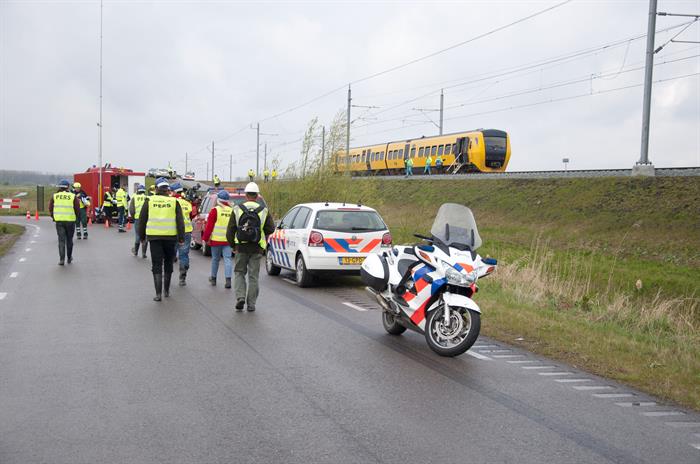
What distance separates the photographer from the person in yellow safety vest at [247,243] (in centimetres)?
1081

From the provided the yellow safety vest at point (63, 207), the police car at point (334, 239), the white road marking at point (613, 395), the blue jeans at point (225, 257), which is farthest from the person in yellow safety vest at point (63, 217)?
the white road marking at point (613, 395)

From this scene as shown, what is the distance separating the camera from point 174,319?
1002cm

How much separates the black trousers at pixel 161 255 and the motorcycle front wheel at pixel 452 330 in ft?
17.8

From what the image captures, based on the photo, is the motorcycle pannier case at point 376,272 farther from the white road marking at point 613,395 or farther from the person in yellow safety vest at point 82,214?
the person in yellow safety vest at point 82,214

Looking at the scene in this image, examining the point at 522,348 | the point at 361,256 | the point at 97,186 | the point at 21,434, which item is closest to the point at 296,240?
the point at 361,256

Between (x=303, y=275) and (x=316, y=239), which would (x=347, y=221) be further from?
(x=303, y=275)

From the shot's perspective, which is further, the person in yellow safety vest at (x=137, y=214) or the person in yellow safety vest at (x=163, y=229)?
the person in yellow safety vest at (x=137, y=214)

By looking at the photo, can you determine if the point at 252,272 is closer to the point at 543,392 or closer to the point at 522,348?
the point at 522,348

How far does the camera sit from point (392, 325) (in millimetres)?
9352

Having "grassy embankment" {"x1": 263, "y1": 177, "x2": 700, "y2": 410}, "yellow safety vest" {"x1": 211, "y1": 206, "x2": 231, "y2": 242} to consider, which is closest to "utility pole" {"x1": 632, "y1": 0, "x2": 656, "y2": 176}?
"grassy embankment" {"x1": 263, "y1": 177, "x2": 700, "y2": 410}

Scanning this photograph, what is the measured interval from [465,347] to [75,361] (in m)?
4.07

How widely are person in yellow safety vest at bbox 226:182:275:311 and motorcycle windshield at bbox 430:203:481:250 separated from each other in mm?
3240

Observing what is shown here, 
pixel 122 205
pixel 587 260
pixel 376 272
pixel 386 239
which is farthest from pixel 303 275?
pixel 122 205

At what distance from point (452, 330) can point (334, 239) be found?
582 centimetres
